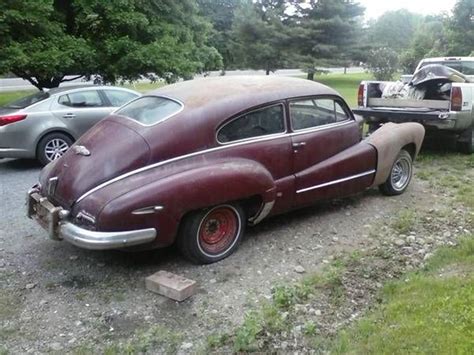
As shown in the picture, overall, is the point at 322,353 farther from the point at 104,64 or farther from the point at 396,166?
the point at 104,64

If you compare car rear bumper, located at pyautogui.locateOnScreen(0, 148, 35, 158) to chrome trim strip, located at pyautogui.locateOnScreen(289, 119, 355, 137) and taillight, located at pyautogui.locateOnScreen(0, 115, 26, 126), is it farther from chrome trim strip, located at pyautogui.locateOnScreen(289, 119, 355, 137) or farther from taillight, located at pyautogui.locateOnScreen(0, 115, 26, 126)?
chrome trim strip, located at pyautogui.locateOnScreen(289, 119, 355, 137)

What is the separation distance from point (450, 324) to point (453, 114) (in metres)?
5.60

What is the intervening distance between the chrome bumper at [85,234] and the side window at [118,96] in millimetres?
4877

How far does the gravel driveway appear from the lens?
3629 millimetres

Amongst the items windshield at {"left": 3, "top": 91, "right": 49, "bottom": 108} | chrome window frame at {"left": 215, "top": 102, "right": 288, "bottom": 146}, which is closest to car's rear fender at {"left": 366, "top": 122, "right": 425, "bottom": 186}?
chrome window frame at {"left": 215, "top": 102, "right": 288, "bottom": 146}

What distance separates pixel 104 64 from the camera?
1234 cm

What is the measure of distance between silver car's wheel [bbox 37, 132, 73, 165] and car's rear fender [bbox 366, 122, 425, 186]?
5.23 metres

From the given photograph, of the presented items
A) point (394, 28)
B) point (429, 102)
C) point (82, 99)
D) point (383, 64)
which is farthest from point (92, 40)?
point (394, 28)

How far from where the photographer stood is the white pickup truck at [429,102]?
8180 mm

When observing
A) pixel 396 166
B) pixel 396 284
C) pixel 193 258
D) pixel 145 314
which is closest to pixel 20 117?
pixel 193 258

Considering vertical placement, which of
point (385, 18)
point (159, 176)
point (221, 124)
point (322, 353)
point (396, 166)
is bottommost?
point (322, 353)

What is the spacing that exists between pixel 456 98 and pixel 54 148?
271 inches

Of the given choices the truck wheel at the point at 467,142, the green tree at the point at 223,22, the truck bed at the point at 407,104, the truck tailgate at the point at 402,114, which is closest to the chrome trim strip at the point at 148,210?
the truck tailgate at the point at 402,114

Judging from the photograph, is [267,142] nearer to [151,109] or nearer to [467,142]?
[151,109]
